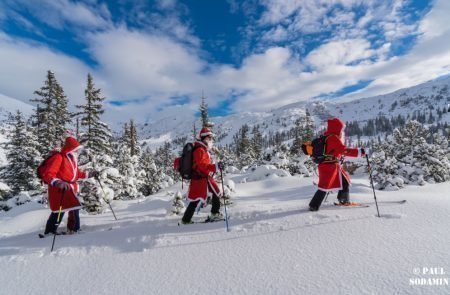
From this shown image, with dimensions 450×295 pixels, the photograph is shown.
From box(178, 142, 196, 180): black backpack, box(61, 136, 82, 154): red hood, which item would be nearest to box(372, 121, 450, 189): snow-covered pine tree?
box(178, 142, 196, 180): black backpack

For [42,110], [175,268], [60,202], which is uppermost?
[42,110]

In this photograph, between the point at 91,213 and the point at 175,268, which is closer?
the point at 175,268

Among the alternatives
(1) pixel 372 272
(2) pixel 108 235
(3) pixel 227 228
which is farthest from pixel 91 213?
(1) pixel 372 272

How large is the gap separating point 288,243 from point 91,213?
6908 mm

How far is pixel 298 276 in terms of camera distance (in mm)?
3109

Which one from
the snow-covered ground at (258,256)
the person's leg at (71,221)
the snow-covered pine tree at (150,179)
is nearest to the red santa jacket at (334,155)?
the snow-covered ground at (258,256)

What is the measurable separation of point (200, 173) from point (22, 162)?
22567 mm

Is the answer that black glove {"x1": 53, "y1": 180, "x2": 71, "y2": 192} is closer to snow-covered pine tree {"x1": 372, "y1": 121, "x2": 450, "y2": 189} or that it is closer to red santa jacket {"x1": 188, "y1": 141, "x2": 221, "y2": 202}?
red santa jacket {"x1": 188, "y1": 141, "x2": 221, "y2": 202}

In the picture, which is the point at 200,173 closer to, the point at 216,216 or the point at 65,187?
the point at 216,216

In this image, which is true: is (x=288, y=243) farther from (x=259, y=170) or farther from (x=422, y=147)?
(x=422, y=147)

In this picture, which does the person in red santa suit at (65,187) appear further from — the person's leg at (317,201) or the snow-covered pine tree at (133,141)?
the snow-covered pine tree at (133,141)

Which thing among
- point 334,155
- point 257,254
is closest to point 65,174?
point 257,254

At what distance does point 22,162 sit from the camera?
72.3 feet

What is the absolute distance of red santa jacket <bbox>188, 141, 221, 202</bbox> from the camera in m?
5.59
